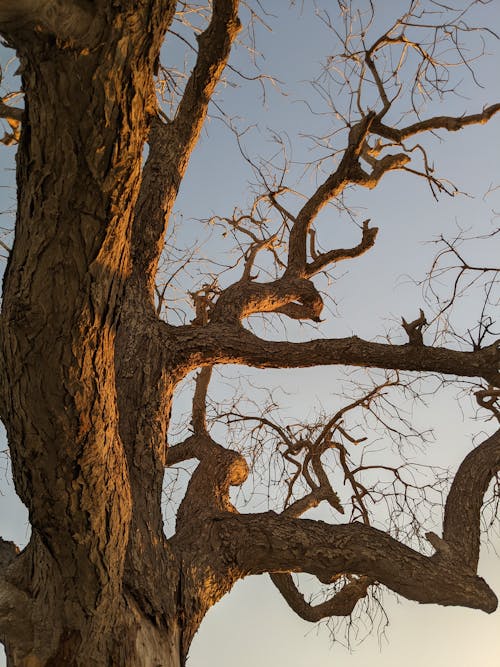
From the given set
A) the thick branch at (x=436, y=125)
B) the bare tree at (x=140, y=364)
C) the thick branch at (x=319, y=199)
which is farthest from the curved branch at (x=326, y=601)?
the thick branch at (x=436, y=125)

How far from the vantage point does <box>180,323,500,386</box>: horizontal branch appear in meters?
3.67

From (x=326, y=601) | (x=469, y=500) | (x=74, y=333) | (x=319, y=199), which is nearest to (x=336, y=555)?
(x=469, y=500)

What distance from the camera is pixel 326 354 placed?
376 cm

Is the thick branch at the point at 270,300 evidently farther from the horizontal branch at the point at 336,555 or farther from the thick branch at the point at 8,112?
the thick branch at the point at 8,112

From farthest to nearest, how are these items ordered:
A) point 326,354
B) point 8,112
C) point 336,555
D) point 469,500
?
point 8,112 → point 469,500 → point 326,354 → point 336,555

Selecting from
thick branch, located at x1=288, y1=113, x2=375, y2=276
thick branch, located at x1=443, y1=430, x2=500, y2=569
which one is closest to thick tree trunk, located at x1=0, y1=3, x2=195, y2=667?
thick branch, located at x1=443, y1=430, x2=500, y2=569

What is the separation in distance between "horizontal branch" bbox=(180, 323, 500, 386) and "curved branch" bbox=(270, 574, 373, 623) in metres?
1.60

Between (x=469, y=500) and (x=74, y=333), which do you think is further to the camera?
(x=469, y=500)

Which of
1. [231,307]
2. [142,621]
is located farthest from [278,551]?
[231,307]

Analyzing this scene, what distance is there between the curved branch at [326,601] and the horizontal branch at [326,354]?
1.60 meters

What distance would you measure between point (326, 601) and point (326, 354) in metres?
1.85

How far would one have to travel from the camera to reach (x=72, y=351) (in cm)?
196

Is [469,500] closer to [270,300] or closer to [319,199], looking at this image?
[270,300]

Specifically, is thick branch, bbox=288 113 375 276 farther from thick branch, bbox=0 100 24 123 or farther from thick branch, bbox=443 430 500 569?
thick branch, bbox=0 100 24 123
